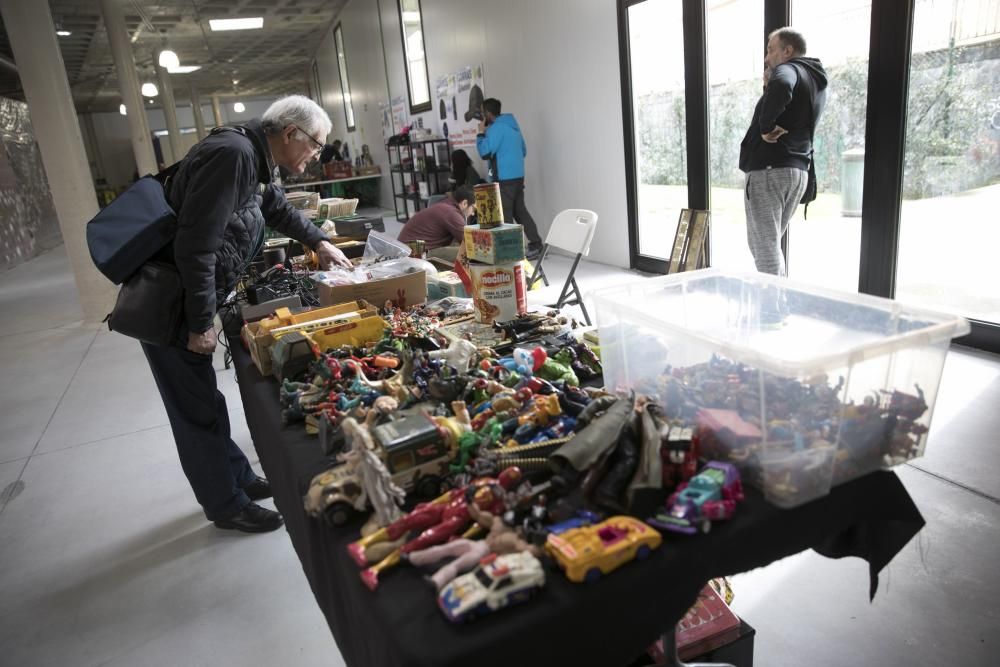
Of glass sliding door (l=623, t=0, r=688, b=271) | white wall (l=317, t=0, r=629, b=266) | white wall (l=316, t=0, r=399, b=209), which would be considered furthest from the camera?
white wall (l=316, t=0, r=399, b=209)

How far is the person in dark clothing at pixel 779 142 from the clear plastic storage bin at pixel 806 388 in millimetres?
2815

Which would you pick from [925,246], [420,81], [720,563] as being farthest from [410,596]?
[420,81]

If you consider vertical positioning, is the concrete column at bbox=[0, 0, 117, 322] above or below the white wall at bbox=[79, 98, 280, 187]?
below

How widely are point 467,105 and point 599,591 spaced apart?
28.7 ft

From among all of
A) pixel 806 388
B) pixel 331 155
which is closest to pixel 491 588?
pixel 806 388

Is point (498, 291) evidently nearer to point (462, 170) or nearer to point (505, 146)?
point (505, 146)

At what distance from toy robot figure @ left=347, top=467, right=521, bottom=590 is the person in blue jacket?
633cm

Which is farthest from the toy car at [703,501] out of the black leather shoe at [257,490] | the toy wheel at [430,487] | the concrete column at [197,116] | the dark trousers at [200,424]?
the concrete column at [197,116]

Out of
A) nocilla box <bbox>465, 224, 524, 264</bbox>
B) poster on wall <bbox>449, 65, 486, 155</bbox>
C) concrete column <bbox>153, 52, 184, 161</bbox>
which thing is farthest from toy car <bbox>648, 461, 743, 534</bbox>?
concrete column <bbox>153, 52, 184, 161</bbox>

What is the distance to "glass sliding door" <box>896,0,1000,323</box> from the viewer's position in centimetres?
330

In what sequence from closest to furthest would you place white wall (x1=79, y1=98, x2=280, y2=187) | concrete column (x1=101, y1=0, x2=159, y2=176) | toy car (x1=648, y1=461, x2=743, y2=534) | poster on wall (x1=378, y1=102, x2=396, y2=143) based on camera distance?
toy car (x1=648, y1=461, x2=743, y2=534) → concrete column (x1=101, y1=0, x2=159, y2=176) → poster on wall (x1=378, y1=102, x2=396, y2=143) → white wall (x1=79, y1=98, x2=280, y2=187)

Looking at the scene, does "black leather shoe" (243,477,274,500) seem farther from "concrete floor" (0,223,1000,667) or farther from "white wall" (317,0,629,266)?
"white wall" (317,0,629,266)

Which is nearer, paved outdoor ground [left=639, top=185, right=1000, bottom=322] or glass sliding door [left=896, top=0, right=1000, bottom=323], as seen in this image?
glass sliding door [left=896, top=0, right=1000, bottom=323]

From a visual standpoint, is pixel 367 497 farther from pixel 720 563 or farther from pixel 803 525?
pixel 803 525
